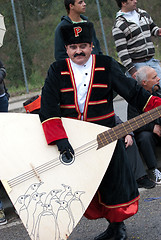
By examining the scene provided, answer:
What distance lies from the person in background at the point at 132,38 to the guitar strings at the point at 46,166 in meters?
2.38

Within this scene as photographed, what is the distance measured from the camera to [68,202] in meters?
3.33

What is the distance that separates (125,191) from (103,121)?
1.83ft

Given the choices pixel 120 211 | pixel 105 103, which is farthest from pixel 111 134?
pixel 120 211

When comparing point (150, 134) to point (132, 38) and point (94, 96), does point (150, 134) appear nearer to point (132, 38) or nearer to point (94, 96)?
point (132, 38)

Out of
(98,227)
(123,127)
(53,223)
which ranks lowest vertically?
(98,227)

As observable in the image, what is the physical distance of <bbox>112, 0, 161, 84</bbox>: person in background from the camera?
576cm

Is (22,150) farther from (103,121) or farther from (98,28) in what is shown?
(98,28)

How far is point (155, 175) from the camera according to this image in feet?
16.9

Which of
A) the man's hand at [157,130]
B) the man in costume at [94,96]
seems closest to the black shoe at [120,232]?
the man in costume at [94,96]

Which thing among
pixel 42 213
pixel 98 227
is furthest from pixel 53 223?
pixel 98 227

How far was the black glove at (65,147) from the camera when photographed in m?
3.42

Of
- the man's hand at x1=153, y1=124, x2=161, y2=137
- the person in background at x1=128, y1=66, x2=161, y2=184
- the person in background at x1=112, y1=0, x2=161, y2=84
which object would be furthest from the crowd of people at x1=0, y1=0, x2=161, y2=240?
the person in background at x1=112, y1=0, x2=161, y2=84

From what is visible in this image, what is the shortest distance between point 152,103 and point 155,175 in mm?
1687

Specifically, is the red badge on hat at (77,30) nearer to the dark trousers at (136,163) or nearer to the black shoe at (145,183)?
the dark trousers at (136,163)
